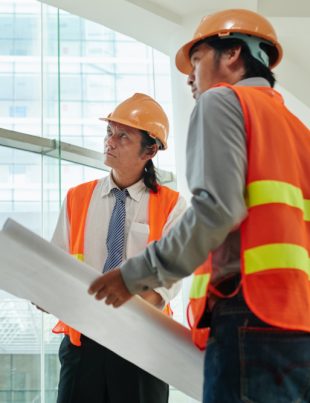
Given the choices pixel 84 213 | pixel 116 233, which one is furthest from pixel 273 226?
pixel 84 213

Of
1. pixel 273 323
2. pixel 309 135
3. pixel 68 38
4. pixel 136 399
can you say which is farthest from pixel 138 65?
pixel 273 323

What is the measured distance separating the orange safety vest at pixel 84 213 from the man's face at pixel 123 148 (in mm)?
143

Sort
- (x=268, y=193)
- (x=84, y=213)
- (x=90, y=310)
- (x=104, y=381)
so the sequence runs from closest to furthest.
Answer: (x=268, y=193) < (x=90, y=310) < (x=104, y=381) < (x=84, y=213)

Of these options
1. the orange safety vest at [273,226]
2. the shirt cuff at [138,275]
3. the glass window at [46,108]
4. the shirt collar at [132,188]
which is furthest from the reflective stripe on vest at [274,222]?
the glass window at [46,108]

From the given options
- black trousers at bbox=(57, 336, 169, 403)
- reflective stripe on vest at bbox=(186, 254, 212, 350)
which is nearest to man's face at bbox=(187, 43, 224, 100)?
reflective stripe on vest at bbox=(186, 254, 212, 350)

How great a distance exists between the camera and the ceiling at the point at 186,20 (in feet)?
16.4

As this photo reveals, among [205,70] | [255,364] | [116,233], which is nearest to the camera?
[255,364]

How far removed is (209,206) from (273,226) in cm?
18

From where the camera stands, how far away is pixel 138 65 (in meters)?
5.75

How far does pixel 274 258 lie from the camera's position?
1819 mm

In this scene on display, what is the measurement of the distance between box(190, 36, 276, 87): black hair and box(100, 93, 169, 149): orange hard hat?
127cm

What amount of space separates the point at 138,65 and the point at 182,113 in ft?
2.94

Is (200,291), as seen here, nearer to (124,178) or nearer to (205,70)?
(205,70)

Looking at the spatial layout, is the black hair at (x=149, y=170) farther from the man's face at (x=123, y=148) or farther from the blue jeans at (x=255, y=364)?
the blue jeans at (x=255, y=364)
